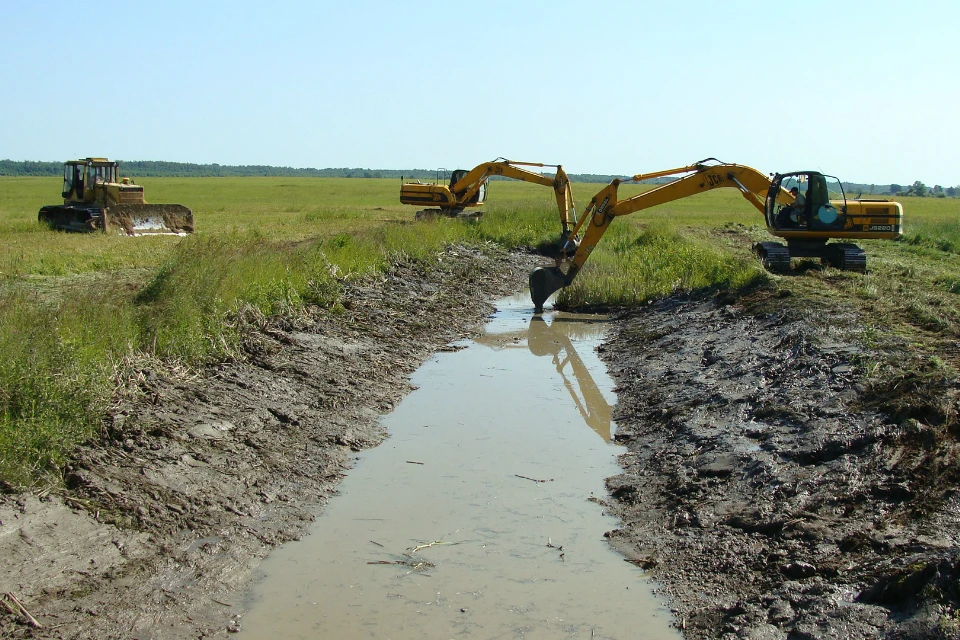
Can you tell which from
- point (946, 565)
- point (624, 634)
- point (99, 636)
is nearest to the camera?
point (946, 565)

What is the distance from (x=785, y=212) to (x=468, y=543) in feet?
40.6

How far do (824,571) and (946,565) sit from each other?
95cm

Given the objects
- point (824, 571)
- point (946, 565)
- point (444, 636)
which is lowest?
point (444, 636)

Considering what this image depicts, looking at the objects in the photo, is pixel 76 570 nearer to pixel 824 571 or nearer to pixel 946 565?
pixel 824 571

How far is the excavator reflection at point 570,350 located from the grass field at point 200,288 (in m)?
1.51

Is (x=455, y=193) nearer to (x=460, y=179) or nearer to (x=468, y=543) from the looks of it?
(x=460, y=179)

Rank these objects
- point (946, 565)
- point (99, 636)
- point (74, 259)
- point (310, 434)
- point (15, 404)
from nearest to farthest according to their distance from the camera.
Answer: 1. point (946, 565)
2. point (99, 636)
3. point (15, 404)
4. point (310, 434)
5. point (74, 259)

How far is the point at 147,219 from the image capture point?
26.1 meters

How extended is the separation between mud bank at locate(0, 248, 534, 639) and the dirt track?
0.06 feet

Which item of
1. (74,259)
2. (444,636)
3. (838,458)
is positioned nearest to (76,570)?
(444,636)

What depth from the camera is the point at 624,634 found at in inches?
217

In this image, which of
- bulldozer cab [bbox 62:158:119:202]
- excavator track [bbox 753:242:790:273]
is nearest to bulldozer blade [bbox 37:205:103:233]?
bulldozer cab [bbox 62:158:119:202]

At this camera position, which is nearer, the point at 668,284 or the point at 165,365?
the point at 165,365

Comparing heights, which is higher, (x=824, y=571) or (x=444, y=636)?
(x=824, y=571)
